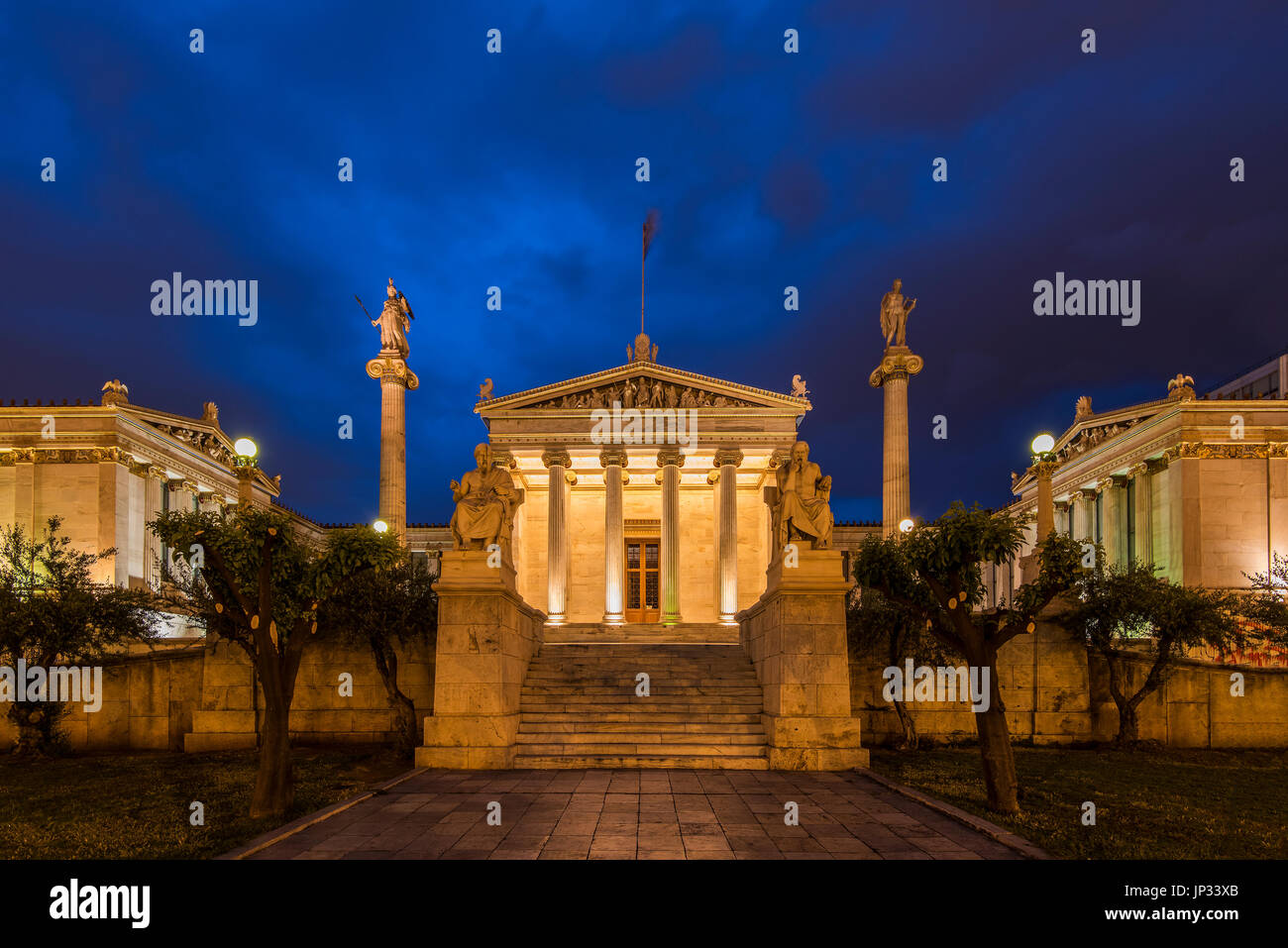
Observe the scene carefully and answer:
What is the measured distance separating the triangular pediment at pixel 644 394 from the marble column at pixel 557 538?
2625 mm

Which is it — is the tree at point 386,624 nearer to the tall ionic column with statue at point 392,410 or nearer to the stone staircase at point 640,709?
the stone staircase at point 640,709

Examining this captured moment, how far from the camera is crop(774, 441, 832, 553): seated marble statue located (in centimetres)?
1475

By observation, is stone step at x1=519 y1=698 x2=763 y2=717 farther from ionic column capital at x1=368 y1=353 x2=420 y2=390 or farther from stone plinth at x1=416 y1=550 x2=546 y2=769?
ionic column capital at x1=368 y1=353 x2=420 y2=390

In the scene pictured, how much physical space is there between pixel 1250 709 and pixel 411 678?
64.7 ft

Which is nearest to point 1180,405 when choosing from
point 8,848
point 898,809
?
point 898,809

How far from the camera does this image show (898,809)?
994 cm

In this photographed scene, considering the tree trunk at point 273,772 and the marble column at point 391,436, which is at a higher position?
the marble column at point 391,436


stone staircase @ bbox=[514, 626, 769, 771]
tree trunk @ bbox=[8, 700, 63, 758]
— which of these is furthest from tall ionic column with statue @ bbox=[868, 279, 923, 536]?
tree trunk @ bbox=[8, 700, 63, 758]

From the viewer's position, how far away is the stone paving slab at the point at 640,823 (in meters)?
7.88

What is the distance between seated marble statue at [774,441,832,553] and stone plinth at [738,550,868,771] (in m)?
0.39

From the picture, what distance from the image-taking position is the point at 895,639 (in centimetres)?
1709

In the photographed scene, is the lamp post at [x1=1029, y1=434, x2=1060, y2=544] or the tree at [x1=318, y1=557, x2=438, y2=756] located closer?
the tree at [x1=318, y1=557, x2=438, y2=756]

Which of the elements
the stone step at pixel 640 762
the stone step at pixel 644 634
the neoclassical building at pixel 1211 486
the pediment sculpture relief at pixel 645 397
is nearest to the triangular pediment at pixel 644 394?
the pediment sculpture relief at pixel 645 397

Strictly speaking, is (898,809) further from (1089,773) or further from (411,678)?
(411,678)
